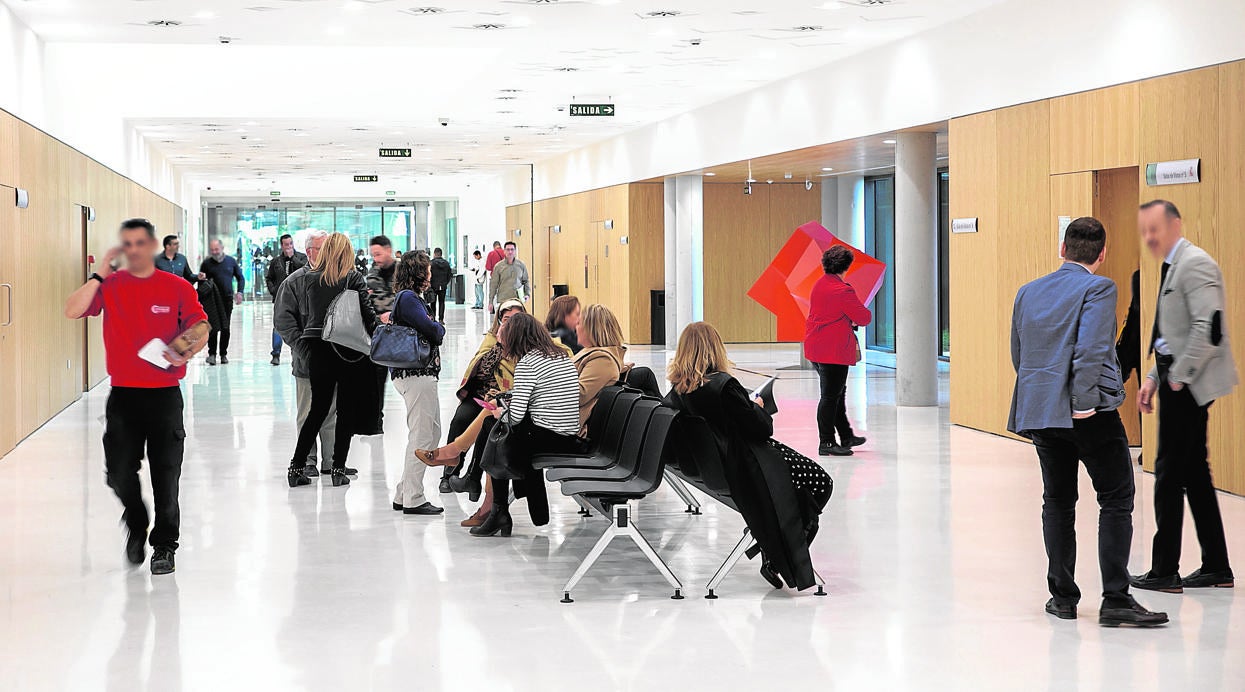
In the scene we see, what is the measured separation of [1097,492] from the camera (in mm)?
5125

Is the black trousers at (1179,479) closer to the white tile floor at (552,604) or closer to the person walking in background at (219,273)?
the white tile floor at (552,604)

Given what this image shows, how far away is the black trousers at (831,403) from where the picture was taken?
9.98 metres

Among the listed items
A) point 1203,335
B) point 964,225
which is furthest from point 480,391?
point 964,225

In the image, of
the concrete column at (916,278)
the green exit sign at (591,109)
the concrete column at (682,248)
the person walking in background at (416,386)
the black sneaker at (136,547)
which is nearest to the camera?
the black sneaker at (136,547)

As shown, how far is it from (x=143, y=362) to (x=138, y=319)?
20 centimetres

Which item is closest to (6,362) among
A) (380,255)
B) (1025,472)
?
(380,255)

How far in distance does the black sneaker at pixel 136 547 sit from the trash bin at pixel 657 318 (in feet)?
55.0

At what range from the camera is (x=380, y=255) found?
28.6 ft

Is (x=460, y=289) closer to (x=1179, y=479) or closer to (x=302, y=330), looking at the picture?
(x=302, y=330)

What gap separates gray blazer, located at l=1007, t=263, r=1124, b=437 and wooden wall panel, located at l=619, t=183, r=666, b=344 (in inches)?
694

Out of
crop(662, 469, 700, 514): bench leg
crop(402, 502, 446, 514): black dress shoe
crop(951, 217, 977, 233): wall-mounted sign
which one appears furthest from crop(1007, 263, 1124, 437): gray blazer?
crop(951, 217, 977, 233): wall-mounted sign

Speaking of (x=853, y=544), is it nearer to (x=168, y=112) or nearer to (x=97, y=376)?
(x=97, y=376)

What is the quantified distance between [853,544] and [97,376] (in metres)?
11.7

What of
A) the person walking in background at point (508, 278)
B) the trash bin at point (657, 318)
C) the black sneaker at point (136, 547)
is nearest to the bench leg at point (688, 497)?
the black sneaker at point (136, 547)
